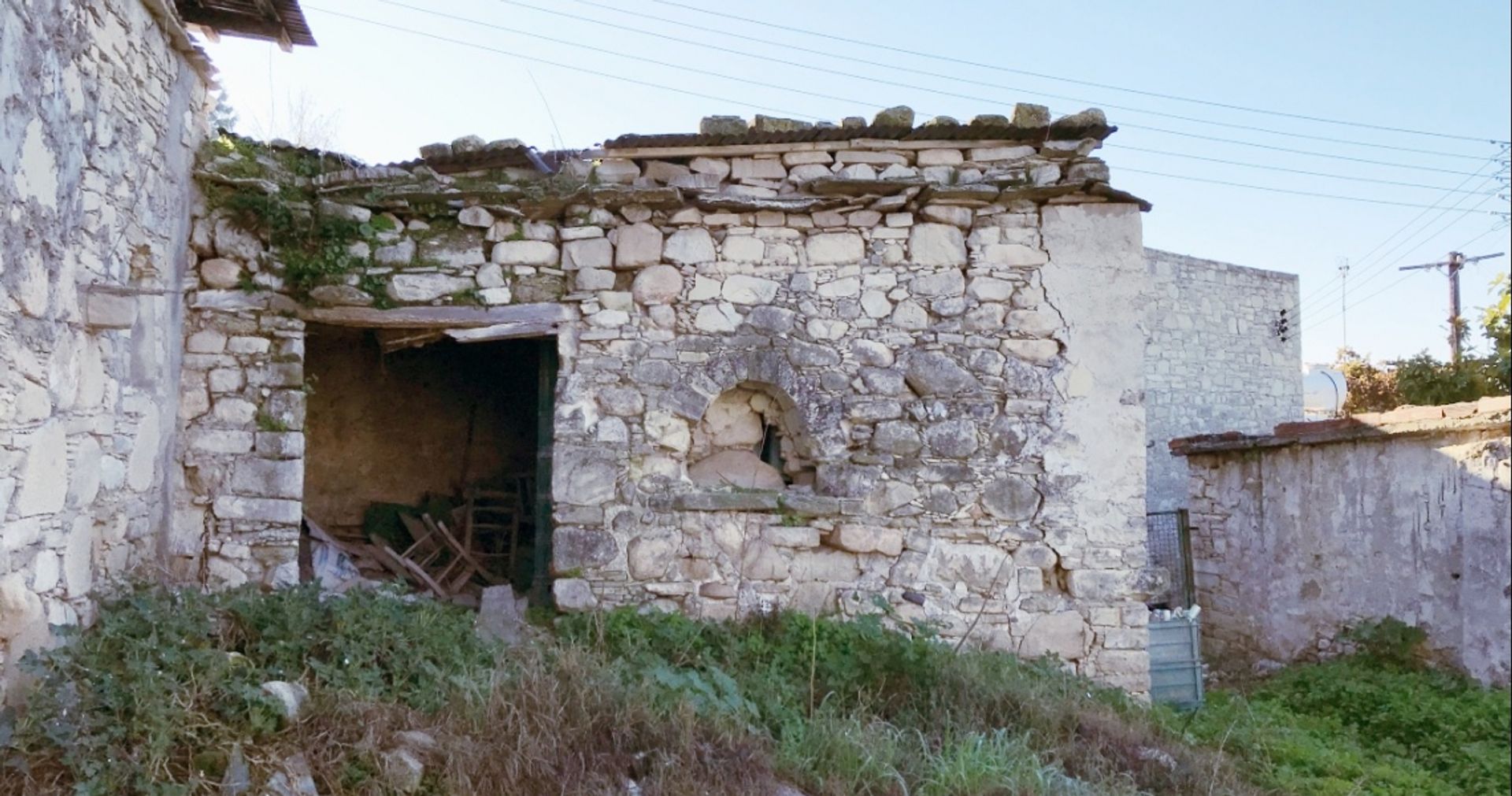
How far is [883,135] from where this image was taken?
19.0 ft

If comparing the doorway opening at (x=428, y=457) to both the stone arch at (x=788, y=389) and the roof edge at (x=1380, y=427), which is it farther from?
the roof edge at (x=1380, y=427)

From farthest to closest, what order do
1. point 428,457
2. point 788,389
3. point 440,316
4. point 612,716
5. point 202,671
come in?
point 428,457
point 788,389
point 440,316
point 612,716
point 202,671

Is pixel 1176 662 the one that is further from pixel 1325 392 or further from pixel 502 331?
pixel 1325 392

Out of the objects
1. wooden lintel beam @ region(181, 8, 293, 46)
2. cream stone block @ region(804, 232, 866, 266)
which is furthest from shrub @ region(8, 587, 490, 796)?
wooden lintel beam @ region(181, 8, 293, 46)

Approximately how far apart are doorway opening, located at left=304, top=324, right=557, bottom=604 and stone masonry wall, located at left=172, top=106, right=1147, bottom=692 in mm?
1493

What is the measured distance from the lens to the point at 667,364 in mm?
5625

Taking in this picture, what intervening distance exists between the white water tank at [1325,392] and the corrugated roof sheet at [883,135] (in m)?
9.88

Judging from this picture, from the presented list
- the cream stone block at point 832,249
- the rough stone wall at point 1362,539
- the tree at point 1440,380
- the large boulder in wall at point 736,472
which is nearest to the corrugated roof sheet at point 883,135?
the cream stone block at point 832,249

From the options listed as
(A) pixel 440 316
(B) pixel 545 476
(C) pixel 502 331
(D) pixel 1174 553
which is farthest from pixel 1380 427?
(A) pixel 440 316

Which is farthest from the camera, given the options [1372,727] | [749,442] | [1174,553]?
[1174,553]

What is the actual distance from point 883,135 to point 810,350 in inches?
51.7

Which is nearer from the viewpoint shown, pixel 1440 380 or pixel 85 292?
pixel 85 292

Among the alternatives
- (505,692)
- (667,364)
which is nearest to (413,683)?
(505,692)

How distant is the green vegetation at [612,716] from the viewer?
3.59 meters
